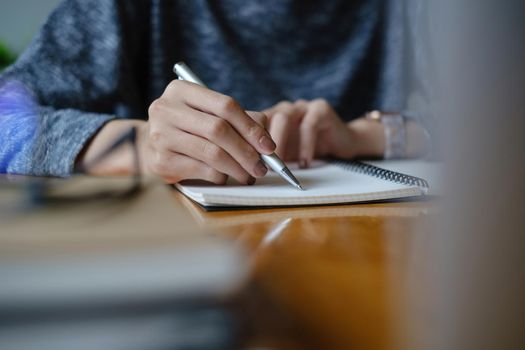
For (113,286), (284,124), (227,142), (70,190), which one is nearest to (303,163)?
(284,124)

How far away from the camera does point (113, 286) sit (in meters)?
0.11

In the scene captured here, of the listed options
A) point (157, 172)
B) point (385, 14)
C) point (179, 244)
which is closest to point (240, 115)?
point (157, 172)

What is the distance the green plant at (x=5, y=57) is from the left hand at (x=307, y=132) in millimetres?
270

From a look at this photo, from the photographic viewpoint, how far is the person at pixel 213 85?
0.35 m

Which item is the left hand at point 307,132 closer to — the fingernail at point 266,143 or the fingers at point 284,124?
the fingers at point 284,124

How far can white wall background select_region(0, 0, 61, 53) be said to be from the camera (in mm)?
366

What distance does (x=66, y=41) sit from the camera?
1.70ft

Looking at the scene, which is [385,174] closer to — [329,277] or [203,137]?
[203,137]

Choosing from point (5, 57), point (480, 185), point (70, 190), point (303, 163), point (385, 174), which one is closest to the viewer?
point (480, 185)

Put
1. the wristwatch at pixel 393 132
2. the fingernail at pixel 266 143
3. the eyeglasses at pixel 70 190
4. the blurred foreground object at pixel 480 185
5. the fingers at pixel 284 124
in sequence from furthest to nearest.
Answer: the wristwatch at pixel 393 132 → the fingers at pixel 284 124 → the fingernail at pixel 266 143 → the eyeglasses at pixel 70 190 → the blurred foreground object at pixel 480 185

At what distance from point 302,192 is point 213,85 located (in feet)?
1.05

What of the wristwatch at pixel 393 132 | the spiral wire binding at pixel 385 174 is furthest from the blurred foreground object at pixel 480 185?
the wristwatch at pixel 393 132

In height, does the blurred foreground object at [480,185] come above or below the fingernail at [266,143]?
above

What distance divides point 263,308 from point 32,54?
48 centimetres
